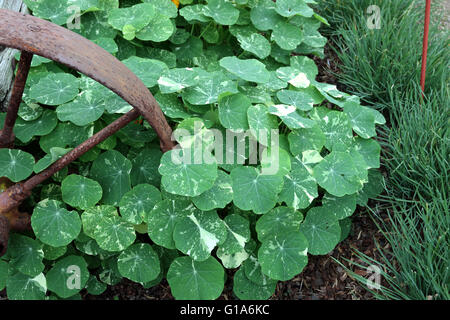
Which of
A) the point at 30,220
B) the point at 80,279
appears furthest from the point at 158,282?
the point at 30,220

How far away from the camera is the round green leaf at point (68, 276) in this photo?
1.64m

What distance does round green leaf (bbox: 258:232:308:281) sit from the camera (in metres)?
1.59

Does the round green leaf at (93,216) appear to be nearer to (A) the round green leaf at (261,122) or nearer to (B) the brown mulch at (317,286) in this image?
(B) the brown mulch at (317,286)

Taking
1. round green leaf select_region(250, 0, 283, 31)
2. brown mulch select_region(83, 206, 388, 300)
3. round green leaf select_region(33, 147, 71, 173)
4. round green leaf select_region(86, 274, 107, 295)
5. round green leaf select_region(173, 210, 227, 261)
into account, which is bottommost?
brown mulch select_region(83, 206, 388, 300)

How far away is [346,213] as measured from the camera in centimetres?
172

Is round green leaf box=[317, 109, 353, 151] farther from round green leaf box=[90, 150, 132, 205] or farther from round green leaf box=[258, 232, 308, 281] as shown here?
round green leaf box=[90, 150, 132, 205]

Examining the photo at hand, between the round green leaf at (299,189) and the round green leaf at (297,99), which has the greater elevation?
the round green leaf at (297,99)

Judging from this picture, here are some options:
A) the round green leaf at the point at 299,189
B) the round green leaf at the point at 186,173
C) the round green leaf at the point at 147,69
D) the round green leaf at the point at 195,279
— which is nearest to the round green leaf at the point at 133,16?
the round green leaf at the point at 147,69

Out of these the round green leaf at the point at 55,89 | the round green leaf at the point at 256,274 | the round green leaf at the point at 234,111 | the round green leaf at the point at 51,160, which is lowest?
the round green leaf at the point at 256,274

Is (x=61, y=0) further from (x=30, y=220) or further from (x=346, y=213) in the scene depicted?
(x=346, y=213)

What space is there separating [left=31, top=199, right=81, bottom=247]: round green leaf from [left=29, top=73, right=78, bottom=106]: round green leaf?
0.40 meters

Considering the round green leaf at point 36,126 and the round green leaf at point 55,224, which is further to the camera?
the round green leaf at point 36,126

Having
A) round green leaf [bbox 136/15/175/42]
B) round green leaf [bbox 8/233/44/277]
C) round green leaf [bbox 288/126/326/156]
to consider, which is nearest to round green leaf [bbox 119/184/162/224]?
round green leaf [bbox 8/233/44/277]

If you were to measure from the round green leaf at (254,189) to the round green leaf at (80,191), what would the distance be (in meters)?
0.50
